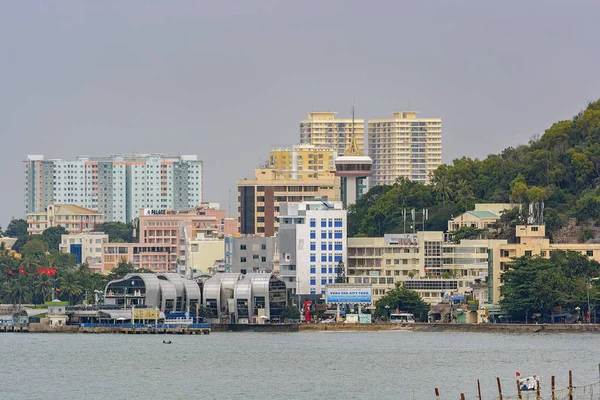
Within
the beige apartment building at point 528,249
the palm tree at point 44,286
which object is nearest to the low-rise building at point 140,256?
the palm tree at point 44,286

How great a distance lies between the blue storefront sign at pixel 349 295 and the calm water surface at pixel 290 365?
277 inches

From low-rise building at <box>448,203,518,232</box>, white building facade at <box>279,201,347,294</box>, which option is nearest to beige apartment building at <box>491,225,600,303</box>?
low-rise building at <box>448,203,518,232</box>

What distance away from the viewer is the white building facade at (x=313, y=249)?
134250mm

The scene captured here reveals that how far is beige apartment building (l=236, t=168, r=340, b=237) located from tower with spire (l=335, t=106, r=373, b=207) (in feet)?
17.0

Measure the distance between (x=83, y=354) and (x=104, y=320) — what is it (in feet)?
88.0

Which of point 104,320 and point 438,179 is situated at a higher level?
point 438,179

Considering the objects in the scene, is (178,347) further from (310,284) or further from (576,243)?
(576,243)

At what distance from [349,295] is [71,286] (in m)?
40.0

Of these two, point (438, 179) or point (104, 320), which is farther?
point (438, 179)

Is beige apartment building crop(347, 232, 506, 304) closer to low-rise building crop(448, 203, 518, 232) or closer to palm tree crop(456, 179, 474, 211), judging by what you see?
low-rise building crop(448, 203, 518, 232)

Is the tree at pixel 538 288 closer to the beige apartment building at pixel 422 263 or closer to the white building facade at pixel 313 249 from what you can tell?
the beige apartment building at pixel 422 263

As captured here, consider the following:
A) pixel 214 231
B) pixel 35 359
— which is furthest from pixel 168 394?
pixel 214 231

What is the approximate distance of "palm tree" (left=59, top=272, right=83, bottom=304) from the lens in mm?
159750

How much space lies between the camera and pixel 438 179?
152250 mm
